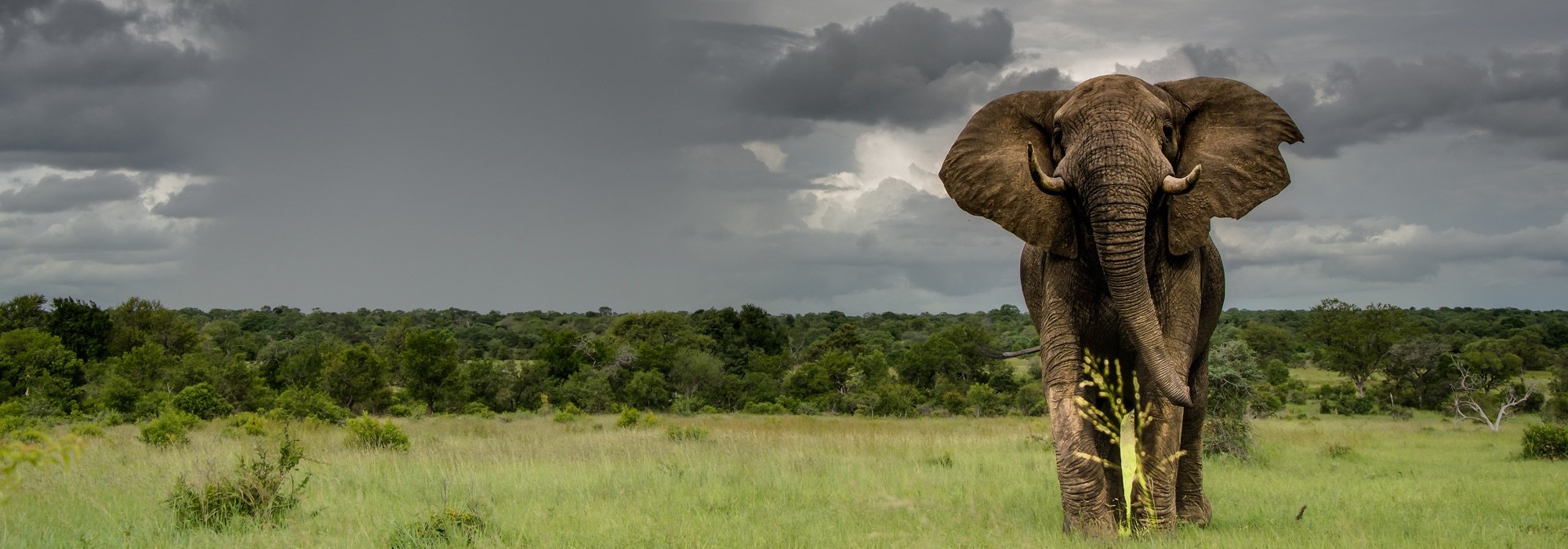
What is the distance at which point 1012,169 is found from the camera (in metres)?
6.82

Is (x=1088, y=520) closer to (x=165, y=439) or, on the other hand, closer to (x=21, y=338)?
(x=165, y=439)

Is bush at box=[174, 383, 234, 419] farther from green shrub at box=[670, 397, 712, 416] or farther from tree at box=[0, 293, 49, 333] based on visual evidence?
tree at box=[0, 293, 49, 333]

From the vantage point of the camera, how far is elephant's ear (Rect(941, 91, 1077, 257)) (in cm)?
660

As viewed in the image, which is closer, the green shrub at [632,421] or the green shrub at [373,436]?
the green shrub at [373,436]

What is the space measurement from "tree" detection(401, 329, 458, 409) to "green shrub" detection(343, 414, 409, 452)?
101ft

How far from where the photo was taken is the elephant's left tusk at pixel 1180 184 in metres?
5.79

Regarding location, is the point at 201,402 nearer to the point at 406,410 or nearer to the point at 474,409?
the point at 406,410

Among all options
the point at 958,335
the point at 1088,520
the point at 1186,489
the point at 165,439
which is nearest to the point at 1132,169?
the point at 1088,520

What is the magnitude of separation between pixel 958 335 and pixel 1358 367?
20.7 meters

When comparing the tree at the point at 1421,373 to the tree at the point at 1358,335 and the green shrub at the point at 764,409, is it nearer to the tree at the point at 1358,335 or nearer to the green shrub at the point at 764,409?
the tree at the point at 1358,335

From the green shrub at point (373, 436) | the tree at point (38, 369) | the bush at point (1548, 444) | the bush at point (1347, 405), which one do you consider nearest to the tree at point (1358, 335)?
the bush at point (1347, 405)

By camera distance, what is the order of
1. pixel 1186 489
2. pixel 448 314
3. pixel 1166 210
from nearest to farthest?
pixel 1166 210 → pixel 1186 489 → pixel 448 314

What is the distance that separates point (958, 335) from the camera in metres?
58.1

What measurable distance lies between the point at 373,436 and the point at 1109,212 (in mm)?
13207
